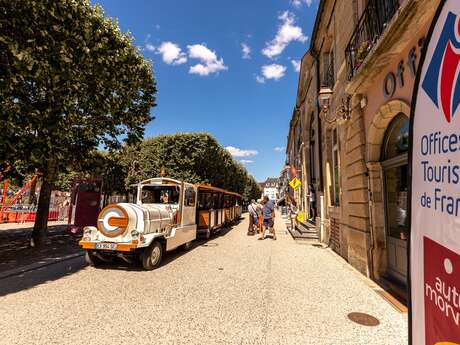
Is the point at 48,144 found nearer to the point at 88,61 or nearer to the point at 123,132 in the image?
the point at 88,61

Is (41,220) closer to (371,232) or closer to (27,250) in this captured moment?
(27,250)

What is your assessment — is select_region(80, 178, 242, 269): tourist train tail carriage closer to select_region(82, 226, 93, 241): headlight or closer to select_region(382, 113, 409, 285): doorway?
select_region(82, 226, 93, 241): headlight

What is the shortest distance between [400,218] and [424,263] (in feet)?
17.3

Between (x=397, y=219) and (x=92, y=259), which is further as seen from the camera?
(x=92, y=259)

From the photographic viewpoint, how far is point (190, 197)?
376 inches

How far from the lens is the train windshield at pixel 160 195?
893cm

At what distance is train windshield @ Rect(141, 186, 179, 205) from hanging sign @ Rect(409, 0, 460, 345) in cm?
809

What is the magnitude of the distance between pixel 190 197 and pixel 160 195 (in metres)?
1.10

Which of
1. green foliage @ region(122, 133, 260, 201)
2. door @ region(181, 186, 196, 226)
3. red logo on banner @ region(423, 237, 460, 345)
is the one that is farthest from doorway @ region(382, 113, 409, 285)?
green foliage @ region(122, 133, 260, 201)

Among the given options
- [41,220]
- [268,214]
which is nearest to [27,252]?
[41,220]

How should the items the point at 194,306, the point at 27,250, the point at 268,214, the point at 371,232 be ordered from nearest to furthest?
the point at 194,306 → the point at 371,232 → the point at 27,250 → the point at 268,214

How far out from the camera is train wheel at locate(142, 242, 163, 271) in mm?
6579

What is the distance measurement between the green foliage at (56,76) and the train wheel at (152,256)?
11.4ft

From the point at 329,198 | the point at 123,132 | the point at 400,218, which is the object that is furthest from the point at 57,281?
the point at 329,198
